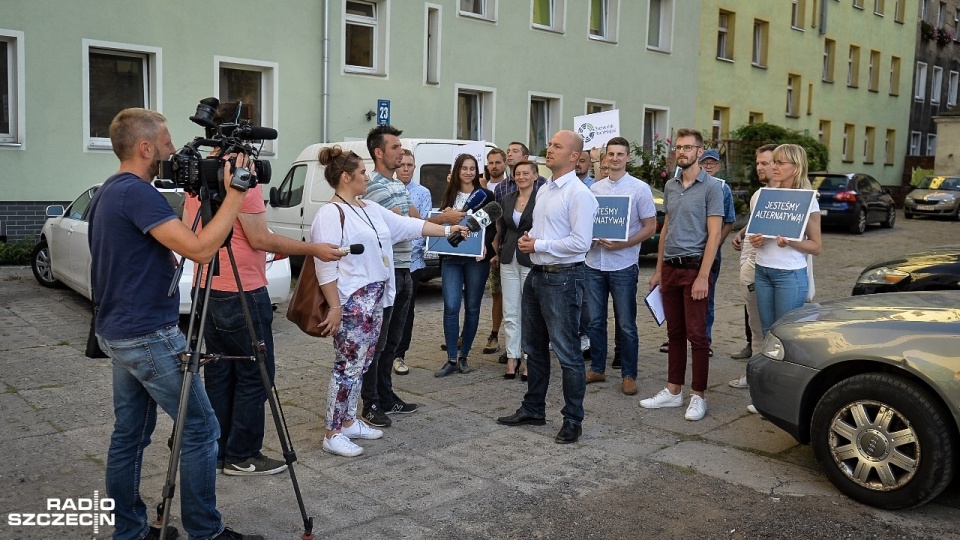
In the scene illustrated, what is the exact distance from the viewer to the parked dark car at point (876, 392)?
464cm

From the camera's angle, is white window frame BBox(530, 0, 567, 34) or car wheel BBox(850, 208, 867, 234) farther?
car wheel BBox(850, 208, 867, 234)

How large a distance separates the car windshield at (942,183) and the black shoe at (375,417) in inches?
1172

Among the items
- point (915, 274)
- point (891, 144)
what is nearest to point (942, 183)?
point (891, 144)

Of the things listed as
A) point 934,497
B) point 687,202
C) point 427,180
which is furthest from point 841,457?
point 427,180

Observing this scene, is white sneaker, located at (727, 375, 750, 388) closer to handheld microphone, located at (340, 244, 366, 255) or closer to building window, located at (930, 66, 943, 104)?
handheld microphone, located at (340, 244, 366, 255)

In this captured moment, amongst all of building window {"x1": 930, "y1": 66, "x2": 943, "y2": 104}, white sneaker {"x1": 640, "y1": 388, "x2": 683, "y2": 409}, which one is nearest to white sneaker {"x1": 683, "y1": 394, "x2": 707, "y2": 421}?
white sneaker {"x1": 640, "y1": 388, "x2": 683, "y2": 409}

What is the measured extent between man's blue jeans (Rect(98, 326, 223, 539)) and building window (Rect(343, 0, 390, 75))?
15.6m

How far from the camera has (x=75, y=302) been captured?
11.3 metres

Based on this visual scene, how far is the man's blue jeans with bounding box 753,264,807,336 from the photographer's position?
644 cm

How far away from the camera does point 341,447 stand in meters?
5.57

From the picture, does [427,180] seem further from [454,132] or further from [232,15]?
[454,132]

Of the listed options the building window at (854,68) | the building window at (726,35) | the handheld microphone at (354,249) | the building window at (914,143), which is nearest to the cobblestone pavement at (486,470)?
the handheld microphone at (354,249)

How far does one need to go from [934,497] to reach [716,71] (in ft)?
85.9

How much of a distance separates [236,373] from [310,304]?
60 centimetres
